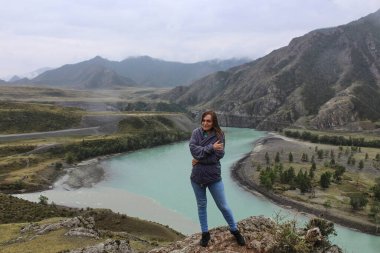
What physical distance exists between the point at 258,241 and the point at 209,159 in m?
3.79

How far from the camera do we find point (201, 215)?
14914 mm

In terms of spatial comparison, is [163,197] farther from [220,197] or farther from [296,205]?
[220,197]

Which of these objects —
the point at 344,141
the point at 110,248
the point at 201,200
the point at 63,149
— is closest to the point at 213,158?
the point at 201,200

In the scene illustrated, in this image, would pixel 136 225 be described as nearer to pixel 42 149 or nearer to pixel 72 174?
pixel 72 174

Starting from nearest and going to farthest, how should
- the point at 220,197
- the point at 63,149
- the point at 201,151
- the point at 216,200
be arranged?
the point at 201,151 → the point at 220,197 → the point at 216,200 → the point at 63,149

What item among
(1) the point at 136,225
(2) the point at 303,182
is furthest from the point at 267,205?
(1) the point at 136,225

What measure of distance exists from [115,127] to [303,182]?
11064 centimetres

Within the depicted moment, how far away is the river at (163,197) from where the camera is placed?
68.1 m

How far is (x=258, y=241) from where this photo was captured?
48.8ft

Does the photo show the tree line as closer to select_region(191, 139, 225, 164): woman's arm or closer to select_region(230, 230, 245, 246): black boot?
select_region(230, 230, 245, 246): black boot

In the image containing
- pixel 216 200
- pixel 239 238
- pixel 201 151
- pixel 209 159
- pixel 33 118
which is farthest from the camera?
pixel 33 118

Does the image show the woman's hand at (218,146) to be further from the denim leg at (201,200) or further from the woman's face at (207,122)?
the denim leg at (201,200)

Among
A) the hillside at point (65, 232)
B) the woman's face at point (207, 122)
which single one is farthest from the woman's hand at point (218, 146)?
the hillside at point (65, 232)

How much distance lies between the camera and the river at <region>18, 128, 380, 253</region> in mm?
68125
